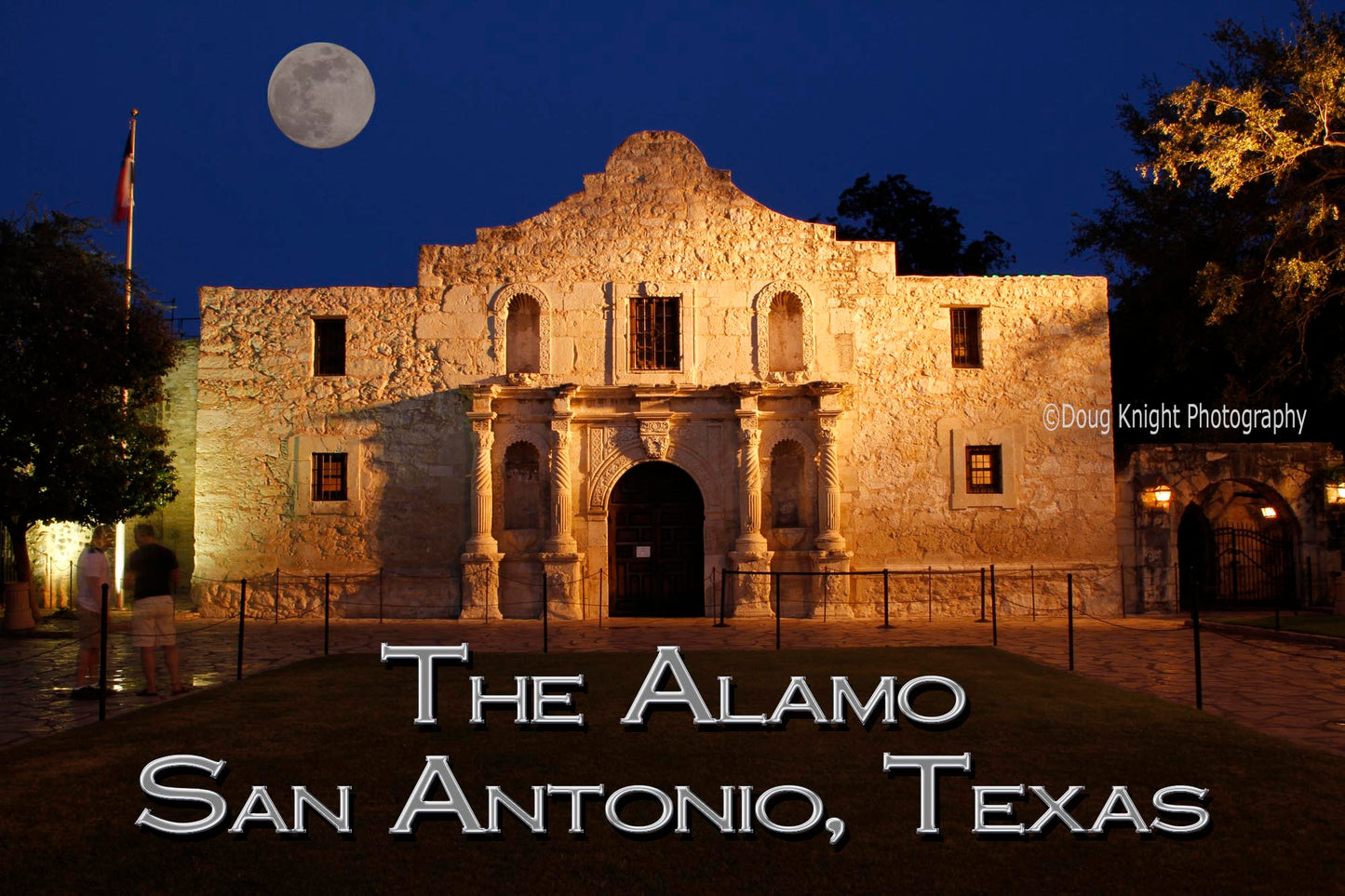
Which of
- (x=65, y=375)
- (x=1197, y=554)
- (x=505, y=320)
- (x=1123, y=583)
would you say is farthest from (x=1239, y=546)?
(x=65, y=375)

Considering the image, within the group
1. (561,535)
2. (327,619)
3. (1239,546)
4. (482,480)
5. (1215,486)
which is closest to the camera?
(327,619)

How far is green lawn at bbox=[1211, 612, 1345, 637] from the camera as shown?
16.8 meters

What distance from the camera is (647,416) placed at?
71.0ft

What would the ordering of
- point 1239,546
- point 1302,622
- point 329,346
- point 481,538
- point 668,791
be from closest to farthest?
1. point 668,791
2. point 1302,622
3. point 481,538
4. point 329,346
5. point 1239,546

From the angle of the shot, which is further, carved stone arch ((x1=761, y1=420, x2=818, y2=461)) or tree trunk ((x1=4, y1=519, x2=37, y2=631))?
carved stone arch ((x1=761, y1=420, x2=818, y2=461))

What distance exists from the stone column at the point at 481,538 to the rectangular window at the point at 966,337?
9051 millimetres

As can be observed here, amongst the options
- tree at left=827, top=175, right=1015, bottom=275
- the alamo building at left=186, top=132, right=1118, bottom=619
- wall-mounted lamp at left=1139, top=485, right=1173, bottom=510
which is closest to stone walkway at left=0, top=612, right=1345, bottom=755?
the alamo building at left=186, top=132, right=1118, bottom=619

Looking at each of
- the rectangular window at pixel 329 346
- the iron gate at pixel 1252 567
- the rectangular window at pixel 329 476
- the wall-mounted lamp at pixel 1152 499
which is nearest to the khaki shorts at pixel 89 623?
the rectangular window at pixel 329 476

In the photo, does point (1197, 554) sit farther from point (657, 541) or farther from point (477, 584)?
point (477, 584)

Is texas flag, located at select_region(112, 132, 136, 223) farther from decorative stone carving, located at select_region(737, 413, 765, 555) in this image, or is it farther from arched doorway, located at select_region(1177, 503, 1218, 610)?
arched doorway, located at select_region(1177, 503, 1218, 610)

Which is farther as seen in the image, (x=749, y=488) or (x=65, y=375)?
(x=749, y=488)

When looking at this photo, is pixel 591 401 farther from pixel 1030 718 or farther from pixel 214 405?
pixel 1030 718

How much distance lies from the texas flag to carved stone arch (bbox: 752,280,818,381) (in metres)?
12.4

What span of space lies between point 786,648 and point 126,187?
16.0 m
